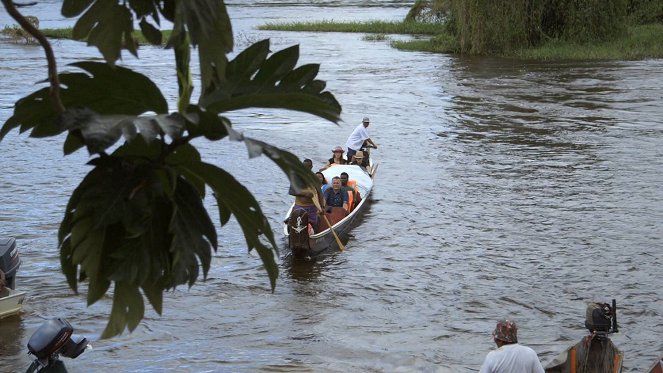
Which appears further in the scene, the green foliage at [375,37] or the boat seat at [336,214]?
the green foliage at [375,37]

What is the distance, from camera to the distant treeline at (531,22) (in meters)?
43.5

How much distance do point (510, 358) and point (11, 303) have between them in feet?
28.2

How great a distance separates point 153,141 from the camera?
2113mm

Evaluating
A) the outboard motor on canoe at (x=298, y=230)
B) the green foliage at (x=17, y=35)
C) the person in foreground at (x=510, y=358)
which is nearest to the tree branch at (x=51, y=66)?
the person in foreground at (x=510, y=358)

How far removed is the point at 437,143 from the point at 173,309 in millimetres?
15736

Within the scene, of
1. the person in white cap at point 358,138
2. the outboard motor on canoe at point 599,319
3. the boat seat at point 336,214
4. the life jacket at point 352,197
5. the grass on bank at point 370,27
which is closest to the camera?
the outboard motor on canoe at point 599,319

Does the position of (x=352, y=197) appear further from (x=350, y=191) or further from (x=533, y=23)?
(x=533, y=23)

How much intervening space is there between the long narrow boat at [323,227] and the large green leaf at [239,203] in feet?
48.0

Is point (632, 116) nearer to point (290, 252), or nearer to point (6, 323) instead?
point (290, 252)

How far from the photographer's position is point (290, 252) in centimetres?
1800

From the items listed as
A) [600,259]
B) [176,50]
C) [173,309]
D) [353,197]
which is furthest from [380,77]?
[176,50]

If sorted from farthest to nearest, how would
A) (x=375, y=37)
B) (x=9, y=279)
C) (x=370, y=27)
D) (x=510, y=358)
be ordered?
(x=370, y=27), (x=375, y=37), (x=9, y=279), (x=510, y=358)

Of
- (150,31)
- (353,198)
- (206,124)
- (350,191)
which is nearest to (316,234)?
(350,191)

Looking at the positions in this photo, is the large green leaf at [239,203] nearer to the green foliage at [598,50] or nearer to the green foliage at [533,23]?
the green foliage at [533,23]
